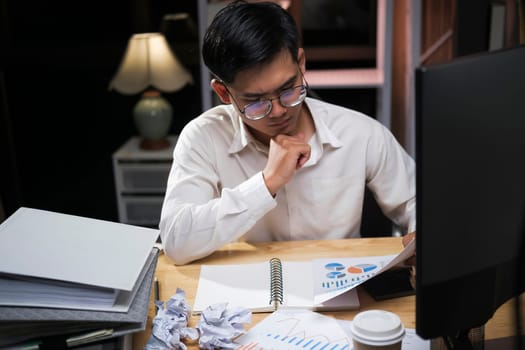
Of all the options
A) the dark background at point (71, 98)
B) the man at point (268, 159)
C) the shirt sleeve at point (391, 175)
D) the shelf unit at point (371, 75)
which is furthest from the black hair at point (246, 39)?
the dark background at point (71, 98)

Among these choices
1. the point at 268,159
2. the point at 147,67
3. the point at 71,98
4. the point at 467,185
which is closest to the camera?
the point at 467,185

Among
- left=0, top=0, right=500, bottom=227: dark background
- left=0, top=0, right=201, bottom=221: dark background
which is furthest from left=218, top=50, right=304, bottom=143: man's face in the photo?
left=0, top=0, right=201, bottom=221: dark background

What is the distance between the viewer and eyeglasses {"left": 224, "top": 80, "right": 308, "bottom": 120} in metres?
1.36

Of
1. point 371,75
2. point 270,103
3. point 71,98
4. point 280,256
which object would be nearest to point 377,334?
point 280,256

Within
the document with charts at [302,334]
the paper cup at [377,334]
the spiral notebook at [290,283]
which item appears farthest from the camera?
the spiral notebook at [290,283]

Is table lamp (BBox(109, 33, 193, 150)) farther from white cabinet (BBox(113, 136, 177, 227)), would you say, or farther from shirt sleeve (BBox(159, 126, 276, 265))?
shirt sleeve (BBox(159, 126, 276, 265))

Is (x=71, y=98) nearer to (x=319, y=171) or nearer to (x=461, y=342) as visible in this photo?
(x=319, y=171)

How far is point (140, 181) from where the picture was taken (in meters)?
3.32

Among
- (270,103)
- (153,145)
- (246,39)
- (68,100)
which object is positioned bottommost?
(153,145)

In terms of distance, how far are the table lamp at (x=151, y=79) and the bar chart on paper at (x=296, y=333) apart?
2327 mm

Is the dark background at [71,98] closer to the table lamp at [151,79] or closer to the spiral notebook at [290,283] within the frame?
the table lamp at [151,79]

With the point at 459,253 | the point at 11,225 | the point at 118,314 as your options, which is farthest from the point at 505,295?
the point at 11,225

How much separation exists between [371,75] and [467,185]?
8.02ft

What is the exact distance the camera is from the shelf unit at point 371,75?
2.95m
